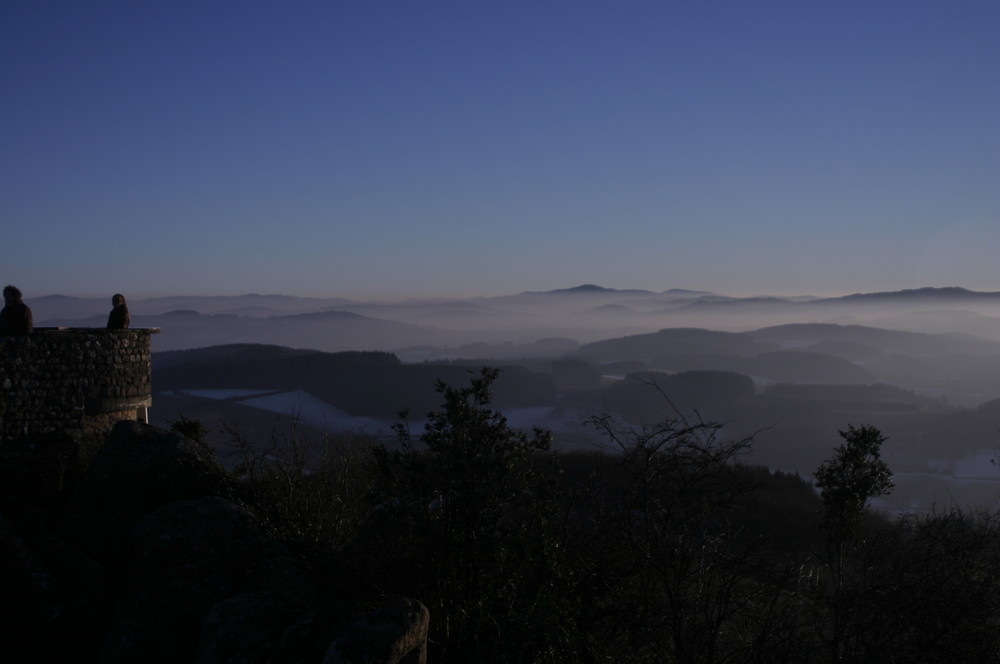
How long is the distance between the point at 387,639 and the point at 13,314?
36.5 ft

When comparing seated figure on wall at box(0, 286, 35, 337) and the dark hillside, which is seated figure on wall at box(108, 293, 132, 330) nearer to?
seated figure on wall at box(0, 286, 35, 337)

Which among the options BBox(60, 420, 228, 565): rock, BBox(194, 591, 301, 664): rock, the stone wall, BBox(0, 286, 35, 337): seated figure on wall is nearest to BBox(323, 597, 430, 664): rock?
BBox(194, 591, 301, 664): rock

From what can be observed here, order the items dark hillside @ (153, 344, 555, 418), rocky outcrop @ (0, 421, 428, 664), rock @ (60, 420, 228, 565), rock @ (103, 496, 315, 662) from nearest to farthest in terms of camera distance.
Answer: rocky outcrop @ (0, 421, 428, 664), rock @ (103, 496, 315, 662), rock @ (60, 420, 228, 565), dark hillside @ (153, 344, 555, 418)

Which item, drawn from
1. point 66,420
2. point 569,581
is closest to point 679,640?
point 569,581

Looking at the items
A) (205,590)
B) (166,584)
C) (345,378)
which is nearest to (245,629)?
(205,590)

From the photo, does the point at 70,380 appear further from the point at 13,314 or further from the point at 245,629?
the point at 245,629

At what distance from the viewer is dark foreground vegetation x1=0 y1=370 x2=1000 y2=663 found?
22.7 feet

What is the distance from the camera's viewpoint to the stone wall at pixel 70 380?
13156 mm

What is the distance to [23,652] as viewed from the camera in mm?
8500

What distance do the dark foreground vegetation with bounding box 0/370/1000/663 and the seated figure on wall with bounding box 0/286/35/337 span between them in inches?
169

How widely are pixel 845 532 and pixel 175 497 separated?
9180mm

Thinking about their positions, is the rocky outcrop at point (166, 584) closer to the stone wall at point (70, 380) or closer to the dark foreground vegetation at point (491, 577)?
the dark foreground vegetation at point (491, 577)

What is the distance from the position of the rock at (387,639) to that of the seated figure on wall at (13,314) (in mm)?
10743

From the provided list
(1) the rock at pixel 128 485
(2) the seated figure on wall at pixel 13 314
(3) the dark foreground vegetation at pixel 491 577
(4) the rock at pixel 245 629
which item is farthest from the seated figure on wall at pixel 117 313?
(4) the rock at pixel 245 629
